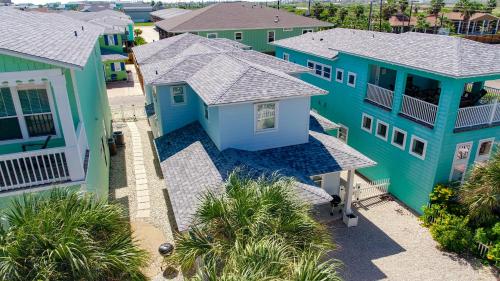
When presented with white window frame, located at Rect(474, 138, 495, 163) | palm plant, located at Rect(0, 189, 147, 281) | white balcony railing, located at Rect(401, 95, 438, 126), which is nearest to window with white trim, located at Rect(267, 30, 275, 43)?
white balcony railing, located at Rect(401, 95, 438, 126)

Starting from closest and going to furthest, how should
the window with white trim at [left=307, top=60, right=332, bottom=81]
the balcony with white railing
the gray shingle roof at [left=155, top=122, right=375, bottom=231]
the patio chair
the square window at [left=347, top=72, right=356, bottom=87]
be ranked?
the patio chair
the gray shingle roof at [left=155, top=122, right=375, bottom=231]
the balcony with white railing
the square window at [left=347, top=72, right=356, bottom=87]
the window with white trim at [left=307, top=60, right=332, bottom=81]

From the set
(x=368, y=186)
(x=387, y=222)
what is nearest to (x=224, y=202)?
(x=387, y=222)

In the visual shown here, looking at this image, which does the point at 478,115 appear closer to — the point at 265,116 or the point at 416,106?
the point at 416,106

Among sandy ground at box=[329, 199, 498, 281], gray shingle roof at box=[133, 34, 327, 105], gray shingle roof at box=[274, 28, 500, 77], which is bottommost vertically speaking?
sandy ground at box=[329, 199, 498, 281]

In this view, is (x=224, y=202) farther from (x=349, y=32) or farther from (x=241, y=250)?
(x=349, y=32)

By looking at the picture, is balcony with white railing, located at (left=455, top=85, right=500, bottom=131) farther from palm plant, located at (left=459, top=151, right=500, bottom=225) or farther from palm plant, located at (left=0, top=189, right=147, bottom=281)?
palm plant, located at (left=0, top=189, right=147, bottom=281)

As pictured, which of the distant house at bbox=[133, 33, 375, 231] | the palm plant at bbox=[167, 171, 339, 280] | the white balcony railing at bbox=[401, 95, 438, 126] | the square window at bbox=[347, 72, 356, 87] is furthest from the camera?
the square window at bbox=[347, 72, 356, 87]

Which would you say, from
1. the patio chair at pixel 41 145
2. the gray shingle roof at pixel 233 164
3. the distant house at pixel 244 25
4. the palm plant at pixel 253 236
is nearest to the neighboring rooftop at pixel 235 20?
the distant house at pixel 244 25
